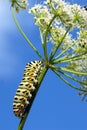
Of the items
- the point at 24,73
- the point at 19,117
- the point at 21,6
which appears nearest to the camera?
the point at 19,117

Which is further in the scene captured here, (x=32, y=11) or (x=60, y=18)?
(x=32, y=11)

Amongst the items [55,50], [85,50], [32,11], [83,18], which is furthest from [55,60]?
[32,11]

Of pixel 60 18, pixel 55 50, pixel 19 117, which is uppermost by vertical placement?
pixel 60 18

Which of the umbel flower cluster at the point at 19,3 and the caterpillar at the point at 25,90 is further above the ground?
the umbel flower cluster at the point at 19,3

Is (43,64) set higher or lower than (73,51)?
lower

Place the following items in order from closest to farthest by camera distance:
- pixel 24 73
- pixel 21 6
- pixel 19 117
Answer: pixel 19 117, pixel 24 73, pixel 21 6

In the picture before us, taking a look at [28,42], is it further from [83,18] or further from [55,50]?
[83,18]

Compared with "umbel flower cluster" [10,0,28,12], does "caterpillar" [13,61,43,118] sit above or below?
below

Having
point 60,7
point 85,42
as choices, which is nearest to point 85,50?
point 85,42
